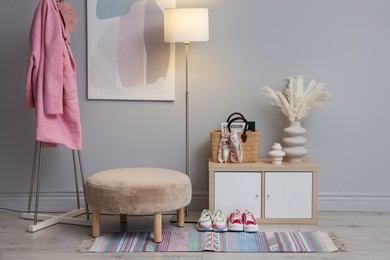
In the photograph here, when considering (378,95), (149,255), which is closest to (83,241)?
(149,255)

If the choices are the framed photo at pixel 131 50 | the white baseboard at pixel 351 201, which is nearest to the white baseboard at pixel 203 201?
the white baseboard at pixel 351 201

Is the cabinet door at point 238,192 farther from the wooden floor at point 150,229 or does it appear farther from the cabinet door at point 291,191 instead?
the wooden floor at point 150,229

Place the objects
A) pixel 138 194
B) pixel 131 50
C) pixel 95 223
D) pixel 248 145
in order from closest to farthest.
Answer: pixel 138 194 < pixel 95 223 < pixel 248 145 < pixel 131 50

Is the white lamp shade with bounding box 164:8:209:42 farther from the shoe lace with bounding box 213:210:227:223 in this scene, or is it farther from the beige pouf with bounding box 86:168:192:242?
the shoe lace with bounding box 213:210:227:223

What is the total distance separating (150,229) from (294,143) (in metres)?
1.10

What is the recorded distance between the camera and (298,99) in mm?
4289

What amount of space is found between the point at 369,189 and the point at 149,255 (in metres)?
1.78

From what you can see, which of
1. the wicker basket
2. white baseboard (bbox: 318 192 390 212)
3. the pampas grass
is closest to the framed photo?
the wicker basket

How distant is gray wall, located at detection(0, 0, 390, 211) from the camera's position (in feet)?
14.6

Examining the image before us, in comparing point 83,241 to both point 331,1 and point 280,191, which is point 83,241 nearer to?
point 280,191

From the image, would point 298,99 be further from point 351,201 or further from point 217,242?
point 217,242

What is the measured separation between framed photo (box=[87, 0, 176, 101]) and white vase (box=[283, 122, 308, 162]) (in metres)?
0.84

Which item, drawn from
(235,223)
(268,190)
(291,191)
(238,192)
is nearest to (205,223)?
(235,223)

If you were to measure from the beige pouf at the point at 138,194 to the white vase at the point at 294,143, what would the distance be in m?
0.78
